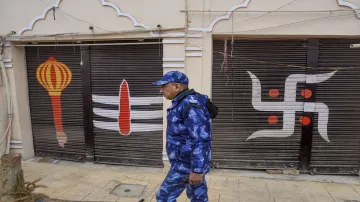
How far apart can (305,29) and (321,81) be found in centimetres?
110

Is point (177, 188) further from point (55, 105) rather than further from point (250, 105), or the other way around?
point (55, 105)

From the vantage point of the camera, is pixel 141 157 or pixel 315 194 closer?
pixel 315 194

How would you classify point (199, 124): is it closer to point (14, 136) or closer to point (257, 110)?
point (257, 110)

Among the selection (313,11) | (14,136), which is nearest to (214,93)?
(313,11)

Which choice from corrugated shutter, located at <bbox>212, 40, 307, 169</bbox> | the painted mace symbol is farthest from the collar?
the painted mace symbol

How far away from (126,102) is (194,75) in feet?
5.39

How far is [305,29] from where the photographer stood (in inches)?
181

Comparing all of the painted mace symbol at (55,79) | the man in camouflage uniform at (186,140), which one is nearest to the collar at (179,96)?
the man in camouflage uniform at (186,140)

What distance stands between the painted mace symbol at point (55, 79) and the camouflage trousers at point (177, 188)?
149 inches

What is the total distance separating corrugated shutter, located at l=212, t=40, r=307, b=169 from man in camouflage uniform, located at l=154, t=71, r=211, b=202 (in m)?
2.30

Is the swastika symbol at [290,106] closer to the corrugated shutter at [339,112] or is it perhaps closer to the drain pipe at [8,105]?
the corrugated shutter at [339,112]

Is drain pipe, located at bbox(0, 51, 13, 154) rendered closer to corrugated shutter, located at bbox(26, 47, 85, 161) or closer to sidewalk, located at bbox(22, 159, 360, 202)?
corrugated shutter, located at bbox(26, 47, 85, 161)

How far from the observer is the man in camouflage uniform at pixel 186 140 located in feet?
8.66

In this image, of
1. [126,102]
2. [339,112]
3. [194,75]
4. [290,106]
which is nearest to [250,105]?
[290,106]
